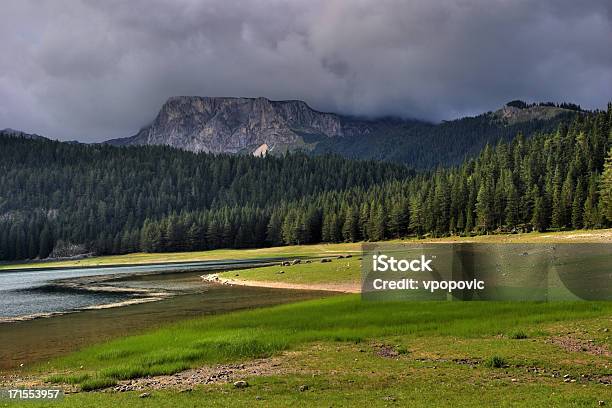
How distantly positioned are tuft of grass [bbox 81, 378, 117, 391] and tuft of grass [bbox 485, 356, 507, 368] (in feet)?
49.5

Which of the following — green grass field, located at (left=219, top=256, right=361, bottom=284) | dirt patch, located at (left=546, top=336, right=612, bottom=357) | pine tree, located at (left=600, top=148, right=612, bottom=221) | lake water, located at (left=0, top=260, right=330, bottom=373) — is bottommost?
lake water, located at (left=0, top=260, right=330, bottom=373)

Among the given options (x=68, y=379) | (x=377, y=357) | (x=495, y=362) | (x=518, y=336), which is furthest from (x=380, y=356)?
(x=68, y=379)

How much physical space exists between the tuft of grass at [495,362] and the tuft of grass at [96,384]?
15.1 meters

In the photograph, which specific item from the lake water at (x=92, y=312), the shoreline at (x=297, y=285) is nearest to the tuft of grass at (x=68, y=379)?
the lake water at (x=92, y=312)

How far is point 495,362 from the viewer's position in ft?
66.3

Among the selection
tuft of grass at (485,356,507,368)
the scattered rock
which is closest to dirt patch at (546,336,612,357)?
tuft of grass at (485,356,507,368)

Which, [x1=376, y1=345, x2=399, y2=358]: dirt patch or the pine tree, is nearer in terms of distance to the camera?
[x1=376, y1=345, x2=399, y2=358]: dirt patch

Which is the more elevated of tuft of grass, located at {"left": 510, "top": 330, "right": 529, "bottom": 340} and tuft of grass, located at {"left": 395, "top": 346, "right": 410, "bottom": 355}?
tuft of grass, located at {"left": 510, "top": 330, "right": 529, "bottom": 340}

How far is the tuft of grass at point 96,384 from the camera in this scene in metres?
20.3

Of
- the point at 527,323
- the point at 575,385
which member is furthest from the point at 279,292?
the point at 575,385

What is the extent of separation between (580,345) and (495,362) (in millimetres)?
5532

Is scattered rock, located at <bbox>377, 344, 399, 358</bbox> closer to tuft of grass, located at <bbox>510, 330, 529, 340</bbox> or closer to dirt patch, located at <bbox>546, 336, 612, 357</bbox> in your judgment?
tuft of grass, located at <bbox>510, 330, 529, 340</bbox>

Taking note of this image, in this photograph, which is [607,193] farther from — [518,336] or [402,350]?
[402,350]

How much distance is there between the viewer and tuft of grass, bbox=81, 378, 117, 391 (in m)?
20.3
